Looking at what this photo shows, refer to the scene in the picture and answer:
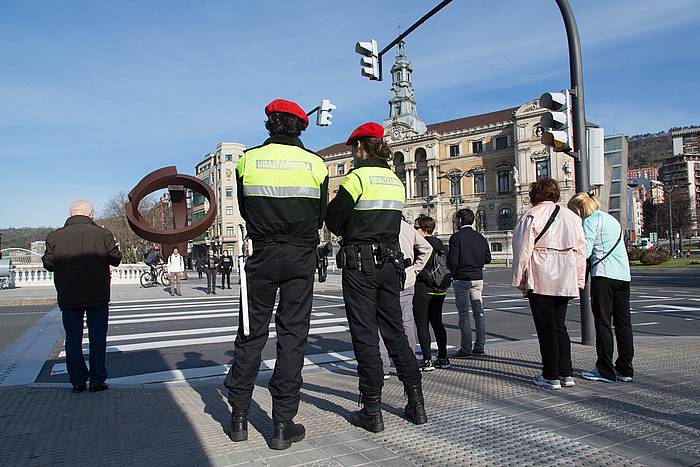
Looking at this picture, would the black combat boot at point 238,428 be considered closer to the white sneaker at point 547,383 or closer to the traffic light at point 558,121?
the white sneaker at point 547,383

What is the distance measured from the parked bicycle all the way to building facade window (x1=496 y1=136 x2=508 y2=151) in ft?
190

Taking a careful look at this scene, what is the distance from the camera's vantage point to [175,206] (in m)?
20.6

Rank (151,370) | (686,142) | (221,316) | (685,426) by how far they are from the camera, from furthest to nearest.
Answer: (686,142) → (221,316) → (151,370) → (685,426)

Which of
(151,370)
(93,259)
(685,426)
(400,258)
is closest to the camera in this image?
(685,426)

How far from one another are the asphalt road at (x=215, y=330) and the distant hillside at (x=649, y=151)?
184230 millimetres

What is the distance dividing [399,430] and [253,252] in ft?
5.32

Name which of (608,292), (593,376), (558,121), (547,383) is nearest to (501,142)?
(558,121)

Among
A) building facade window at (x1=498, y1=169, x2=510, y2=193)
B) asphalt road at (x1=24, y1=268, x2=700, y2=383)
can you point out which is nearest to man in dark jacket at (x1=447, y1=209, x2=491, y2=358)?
asphalt road at (x1=24, y1=268, x2=700, y2=383)

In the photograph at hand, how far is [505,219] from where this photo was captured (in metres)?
71.9

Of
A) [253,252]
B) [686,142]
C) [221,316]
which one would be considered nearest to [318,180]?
[253,252]

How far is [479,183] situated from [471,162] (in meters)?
3.45

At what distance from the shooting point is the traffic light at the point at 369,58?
12455mm

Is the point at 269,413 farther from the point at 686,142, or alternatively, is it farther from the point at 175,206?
the point at 686,142

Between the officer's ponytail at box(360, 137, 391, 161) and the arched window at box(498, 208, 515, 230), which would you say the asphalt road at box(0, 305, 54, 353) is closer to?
the officer's ponytail at box(360, 137, 391, 161)
